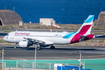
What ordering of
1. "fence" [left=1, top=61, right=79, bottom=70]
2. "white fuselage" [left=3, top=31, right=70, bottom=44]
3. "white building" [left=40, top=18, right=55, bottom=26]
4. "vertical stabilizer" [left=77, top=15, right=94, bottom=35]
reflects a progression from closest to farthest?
1. "fence" [left=1, top=61, right=79, bottom=70]
2. "vertical stabilizer" [left=77, top=15, right=94, bottom=35]
3. "white fuselage" [left=3, top=31, right=70, bottom=44]
4. "white building" [left=40, top=18, right=55, bottom=26]

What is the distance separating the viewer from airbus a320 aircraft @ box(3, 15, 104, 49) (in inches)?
1816

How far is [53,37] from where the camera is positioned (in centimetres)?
4762

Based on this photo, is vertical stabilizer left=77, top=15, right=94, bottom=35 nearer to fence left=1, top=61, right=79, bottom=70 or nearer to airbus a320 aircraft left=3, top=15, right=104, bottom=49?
airbus a320 aircraft left=3, top=15, right=104, bottom=49

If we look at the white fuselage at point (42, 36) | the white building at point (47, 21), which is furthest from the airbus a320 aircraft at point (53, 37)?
the white building at point (47, 21)

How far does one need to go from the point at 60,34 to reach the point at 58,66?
2261 centimetres

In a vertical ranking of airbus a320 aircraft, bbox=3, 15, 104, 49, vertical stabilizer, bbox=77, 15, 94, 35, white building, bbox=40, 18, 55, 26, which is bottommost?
airbus a320 aircraft, bbox=3, 15, 104, 49

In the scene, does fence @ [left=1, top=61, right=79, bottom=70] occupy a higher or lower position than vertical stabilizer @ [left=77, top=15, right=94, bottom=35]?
lower

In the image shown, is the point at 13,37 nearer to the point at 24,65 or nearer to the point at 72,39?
the point at 72,39

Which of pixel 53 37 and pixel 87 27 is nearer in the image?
pixel 87 27

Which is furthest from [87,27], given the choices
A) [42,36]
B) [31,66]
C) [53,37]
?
[31,66]

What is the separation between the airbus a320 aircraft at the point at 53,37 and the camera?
4612 cm

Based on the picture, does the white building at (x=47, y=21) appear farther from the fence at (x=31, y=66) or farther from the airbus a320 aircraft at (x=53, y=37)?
the fence at (x=31, y=66)


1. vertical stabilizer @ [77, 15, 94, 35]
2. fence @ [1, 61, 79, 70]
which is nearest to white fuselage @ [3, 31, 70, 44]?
vertical stabilizer @ [77, 15, 94, 35]

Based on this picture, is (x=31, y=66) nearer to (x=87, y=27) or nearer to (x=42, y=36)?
(x=42, y=36)
